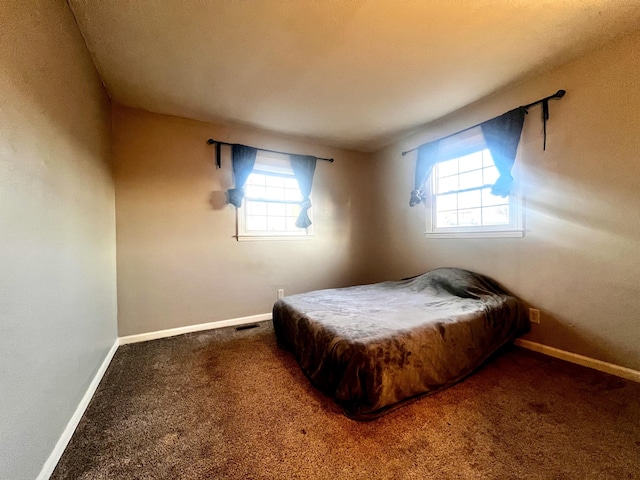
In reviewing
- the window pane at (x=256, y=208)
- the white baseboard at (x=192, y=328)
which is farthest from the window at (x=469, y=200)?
the white baseboard at (x=192, y=328)

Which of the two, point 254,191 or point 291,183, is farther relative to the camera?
point 291,183

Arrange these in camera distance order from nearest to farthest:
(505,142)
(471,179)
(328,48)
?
(328,48), (505,142), (471,179)

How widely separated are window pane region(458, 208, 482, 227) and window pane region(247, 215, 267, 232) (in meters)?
2.39

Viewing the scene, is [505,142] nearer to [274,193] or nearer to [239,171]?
[274,193]

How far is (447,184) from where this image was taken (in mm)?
2949

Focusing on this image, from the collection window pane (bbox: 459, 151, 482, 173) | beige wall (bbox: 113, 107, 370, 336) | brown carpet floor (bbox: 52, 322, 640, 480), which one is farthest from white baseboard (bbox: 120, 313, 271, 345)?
window pane (bbox: 459, 151, 482, 173)

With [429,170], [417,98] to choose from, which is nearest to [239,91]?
[417,98]

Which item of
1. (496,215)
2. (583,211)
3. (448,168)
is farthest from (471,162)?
(583,211)

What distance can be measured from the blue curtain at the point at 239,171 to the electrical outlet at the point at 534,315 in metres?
3.18

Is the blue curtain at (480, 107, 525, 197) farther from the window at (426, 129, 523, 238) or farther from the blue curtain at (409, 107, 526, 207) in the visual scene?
the window at (426, 129, 523, 238)

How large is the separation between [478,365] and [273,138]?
10.7 feet

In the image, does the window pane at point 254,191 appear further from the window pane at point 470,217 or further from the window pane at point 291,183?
the window pane at point 470,217

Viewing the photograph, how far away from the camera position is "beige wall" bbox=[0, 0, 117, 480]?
89 centimetres

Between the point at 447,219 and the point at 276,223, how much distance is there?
216 centimetres
